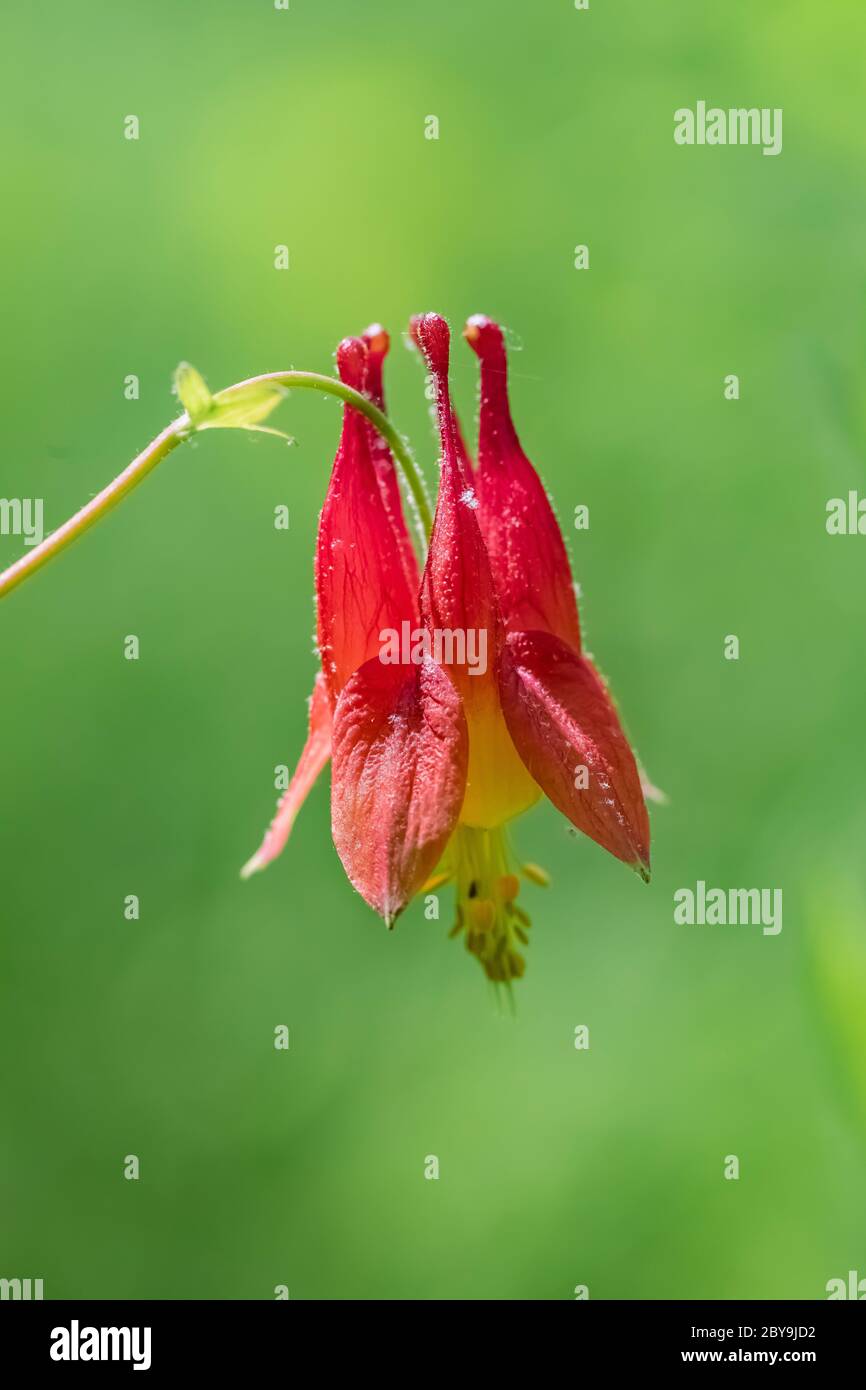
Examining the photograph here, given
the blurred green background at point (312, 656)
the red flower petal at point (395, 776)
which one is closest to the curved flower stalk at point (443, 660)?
the red flower petal at point (395, 776)

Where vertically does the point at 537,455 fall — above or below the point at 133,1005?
above

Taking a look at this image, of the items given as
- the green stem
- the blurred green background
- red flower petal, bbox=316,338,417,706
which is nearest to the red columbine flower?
red flower petal, bbox=316,338,417,706

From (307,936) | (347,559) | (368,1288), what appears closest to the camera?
(347,559)

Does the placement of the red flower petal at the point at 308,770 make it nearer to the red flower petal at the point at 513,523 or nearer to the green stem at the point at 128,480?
the red flower petal at the point at 513,523

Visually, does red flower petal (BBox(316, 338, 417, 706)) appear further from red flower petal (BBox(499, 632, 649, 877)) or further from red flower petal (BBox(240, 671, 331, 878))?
red flower petal (BBox(499, 632, 649, 877))

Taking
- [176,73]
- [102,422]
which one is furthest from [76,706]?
[176,73]

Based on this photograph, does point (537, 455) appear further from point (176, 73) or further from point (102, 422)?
point (176, 73)

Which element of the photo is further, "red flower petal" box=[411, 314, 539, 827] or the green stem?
"red flower petal" box=[411, 314, 539, 827]
